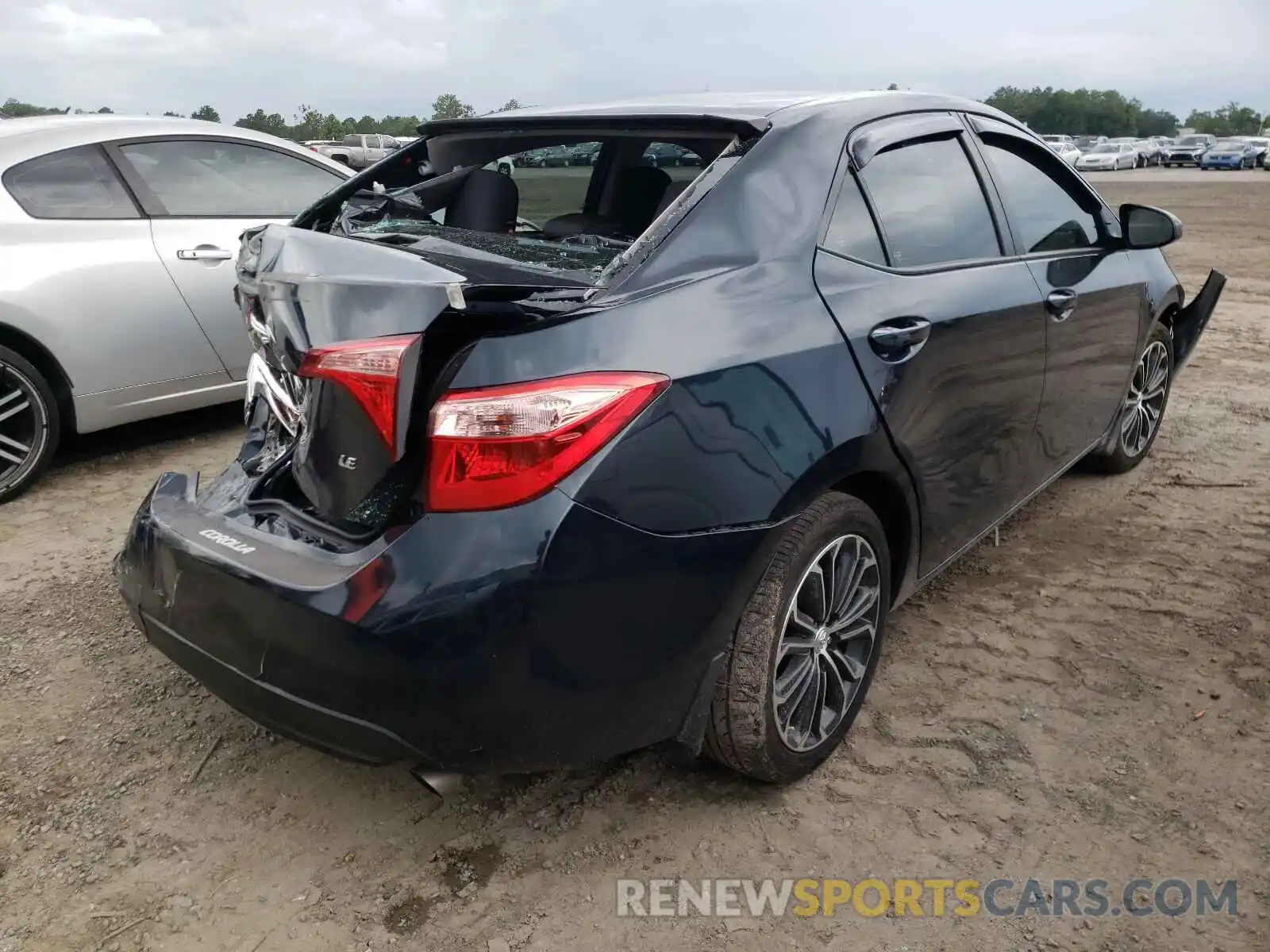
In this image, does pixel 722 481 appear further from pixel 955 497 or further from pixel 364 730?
pixel 955 497

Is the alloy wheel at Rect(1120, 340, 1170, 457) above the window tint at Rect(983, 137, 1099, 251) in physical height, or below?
below

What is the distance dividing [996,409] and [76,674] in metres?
2.77

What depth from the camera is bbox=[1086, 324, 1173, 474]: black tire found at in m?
4.25

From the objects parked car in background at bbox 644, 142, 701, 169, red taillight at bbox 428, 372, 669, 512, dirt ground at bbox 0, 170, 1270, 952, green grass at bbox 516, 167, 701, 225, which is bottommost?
dirt ground at bbox 0, 170, 1270, 952

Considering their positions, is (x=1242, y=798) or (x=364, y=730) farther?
(x=1242, y=798)

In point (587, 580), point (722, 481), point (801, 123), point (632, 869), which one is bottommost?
point (632, 869)

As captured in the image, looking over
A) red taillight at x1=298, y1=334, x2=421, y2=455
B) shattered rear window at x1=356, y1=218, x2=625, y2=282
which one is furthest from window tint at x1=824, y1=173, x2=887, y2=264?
red taillight at x1=298, y1=334, x2=421, y2=455

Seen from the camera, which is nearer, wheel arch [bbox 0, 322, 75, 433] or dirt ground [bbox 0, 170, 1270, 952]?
dirt ground [bbox 0, 170, 1270, 952]

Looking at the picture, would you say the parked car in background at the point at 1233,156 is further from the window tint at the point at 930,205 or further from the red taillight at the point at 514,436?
the red taillight at the point at 514,436

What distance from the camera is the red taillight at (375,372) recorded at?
178cm

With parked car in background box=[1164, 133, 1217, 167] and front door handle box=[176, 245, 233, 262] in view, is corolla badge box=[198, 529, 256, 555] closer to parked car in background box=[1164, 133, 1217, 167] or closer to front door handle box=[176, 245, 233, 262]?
front door handle box=[176, 245, 233, 262]

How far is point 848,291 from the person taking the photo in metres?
2.30

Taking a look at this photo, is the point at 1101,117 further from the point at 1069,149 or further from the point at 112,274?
the point at 112,274

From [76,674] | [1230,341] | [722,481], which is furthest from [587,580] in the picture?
[1230,341]
